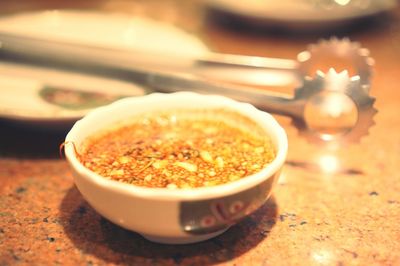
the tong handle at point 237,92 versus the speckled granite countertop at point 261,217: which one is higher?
the tong handle at point 237,92

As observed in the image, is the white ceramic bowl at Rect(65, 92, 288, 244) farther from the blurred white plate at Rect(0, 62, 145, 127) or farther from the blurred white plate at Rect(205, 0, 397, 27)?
the blurred white plate at Rect(205, 0, 397, 27)

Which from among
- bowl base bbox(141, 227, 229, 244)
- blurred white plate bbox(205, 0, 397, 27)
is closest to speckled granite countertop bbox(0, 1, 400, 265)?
bowl base bbox(141, 227, 229, 244)

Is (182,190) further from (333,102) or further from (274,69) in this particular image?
(274,69)

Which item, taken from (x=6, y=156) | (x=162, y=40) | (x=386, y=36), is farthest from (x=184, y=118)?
(x=386, y=36)

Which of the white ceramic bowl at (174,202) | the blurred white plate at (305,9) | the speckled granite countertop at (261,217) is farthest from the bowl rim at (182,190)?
the blurred white plate at (305,9)

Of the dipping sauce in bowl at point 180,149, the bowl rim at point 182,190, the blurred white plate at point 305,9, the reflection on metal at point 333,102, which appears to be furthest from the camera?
the blurred white plate at point 305,9

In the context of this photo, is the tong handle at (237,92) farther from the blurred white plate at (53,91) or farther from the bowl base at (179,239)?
the bowl base at (179,239)

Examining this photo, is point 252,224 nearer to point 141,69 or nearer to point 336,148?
point 336,148
